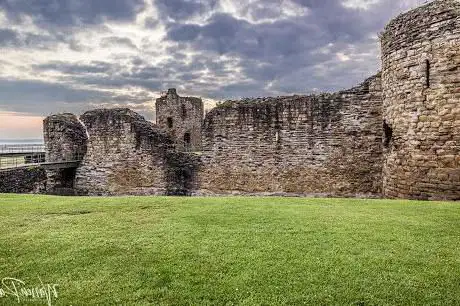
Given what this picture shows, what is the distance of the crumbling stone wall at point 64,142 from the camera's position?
19.5 meters

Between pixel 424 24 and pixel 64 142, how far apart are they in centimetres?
1573

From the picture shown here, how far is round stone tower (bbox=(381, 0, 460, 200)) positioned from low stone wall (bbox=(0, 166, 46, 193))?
1408 cm

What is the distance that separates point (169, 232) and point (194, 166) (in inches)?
404

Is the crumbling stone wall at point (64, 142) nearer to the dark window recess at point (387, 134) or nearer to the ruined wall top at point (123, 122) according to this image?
the ruined wall top at point (123, 122)

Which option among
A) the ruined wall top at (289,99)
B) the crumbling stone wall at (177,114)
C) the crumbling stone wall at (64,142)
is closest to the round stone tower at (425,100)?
the ruined wall top at (289,99)

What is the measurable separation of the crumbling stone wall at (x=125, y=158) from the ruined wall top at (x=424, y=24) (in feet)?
30.7

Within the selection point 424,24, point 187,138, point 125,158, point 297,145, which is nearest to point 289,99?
point 297,145

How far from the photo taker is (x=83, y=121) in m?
19.3

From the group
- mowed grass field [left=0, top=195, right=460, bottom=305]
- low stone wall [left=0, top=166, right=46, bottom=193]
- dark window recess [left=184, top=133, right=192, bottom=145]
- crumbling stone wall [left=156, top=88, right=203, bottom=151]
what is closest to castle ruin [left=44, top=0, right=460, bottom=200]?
low stone wall [left=0, top=166, right=46, bottom=193]

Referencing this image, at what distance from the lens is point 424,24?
10891mm

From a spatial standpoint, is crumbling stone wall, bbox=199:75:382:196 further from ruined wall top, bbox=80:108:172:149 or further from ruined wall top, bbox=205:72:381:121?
ruined wall top, bbox=80:108:172:149

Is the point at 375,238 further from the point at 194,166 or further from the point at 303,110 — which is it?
the point at 194,166

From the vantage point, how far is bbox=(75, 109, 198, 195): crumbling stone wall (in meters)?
17.5

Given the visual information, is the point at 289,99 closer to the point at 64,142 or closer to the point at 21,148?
the point at 64,142
